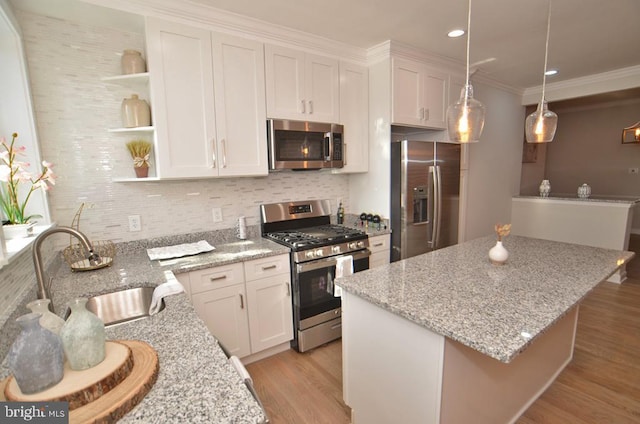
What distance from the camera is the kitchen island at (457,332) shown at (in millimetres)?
1183

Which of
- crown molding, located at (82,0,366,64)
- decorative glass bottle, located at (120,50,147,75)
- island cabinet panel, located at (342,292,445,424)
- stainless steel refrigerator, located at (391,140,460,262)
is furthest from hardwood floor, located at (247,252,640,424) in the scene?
crown molding, located at (82,0,366,64)

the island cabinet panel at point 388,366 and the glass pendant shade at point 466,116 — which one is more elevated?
the glass pendant shade at point 466,116

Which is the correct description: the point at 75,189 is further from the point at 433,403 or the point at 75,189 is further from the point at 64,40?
the point at 433,403

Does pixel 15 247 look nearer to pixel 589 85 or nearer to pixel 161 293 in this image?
pixel 161 293

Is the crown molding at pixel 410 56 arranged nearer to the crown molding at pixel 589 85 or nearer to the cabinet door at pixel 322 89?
the cabinet door at pixel 322 89

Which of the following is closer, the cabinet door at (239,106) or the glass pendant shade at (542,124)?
the glass pendant shade at (542,124)

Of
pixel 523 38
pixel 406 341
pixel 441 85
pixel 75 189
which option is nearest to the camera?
pixel 406 341

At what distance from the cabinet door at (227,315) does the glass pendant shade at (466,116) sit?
1.70 m

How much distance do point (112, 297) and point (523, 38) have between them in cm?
361

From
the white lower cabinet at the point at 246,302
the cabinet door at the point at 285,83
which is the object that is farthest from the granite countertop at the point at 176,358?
the cabinet door at the point at 285,83

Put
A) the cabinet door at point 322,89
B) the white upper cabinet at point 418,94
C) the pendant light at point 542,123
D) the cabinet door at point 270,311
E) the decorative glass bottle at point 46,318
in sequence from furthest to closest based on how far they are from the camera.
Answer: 1. the white upper cabinet at point 418,94
2. the cabinet door at point 322,89
3. the cabinet door at point 270,311
4. the pendant light at point 542,123
5. the decorative glass bottle at point 46,318

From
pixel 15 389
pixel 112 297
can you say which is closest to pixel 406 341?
pixel 15 389

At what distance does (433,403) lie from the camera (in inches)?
49.2

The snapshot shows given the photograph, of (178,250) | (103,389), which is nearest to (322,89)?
(178,250)
